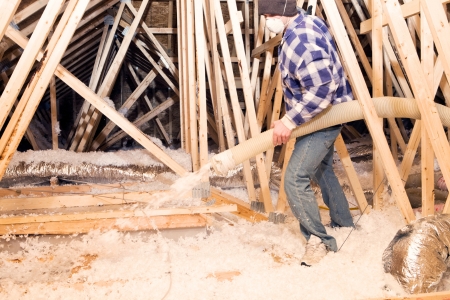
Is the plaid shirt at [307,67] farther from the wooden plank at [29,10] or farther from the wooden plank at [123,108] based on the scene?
the wooden plank at [123,108]

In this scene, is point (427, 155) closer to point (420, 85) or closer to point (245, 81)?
point (420, 85)

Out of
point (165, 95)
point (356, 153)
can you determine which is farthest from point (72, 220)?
point (165, 95)

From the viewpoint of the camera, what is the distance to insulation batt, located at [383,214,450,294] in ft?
5.83

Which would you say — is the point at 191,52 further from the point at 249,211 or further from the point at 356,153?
the point at 356,153

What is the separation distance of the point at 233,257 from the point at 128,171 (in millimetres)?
1832

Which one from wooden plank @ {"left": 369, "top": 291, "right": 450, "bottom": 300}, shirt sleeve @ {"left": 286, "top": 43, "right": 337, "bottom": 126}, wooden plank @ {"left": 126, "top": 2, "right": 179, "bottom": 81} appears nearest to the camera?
wooden plank @ {"left": 369, "top": 291, "right": 450, "bottom": 300}

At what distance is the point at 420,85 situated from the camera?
1.97 meters

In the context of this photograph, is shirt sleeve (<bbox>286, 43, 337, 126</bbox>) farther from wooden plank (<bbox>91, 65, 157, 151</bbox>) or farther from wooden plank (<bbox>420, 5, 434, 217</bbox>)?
wooden plank (<bbox>91, 65, 157, 151</bbox>)

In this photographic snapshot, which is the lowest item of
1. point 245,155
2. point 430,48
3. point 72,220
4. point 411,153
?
point 72,220

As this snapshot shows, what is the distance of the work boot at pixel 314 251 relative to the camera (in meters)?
2.15

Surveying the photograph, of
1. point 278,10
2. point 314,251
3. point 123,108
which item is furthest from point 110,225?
point 123,108

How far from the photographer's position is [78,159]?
12.9 feet

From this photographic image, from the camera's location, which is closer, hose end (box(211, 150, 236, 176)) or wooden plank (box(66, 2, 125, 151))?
hose end (box(211, 150, 236, 176))

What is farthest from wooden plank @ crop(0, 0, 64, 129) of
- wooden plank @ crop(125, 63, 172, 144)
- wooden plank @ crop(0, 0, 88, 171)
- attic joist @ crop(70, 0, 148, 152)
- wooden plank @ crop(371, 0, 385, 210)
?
wooden plank @ crop(125, 63, 172, 144)
